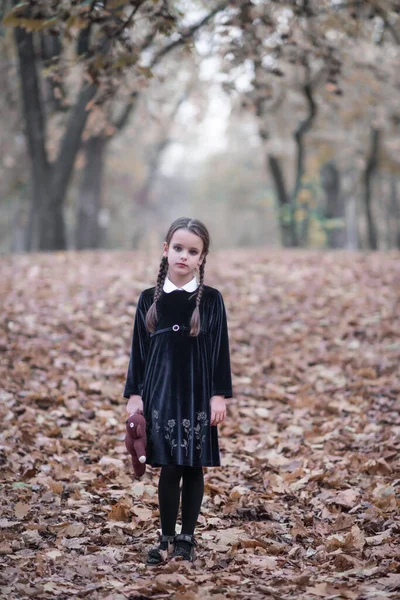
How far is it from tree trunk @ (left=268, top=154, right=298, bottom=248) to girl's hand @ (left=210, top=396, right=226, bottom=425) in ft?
48.5

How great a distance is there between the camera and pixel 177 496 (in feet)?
12.3

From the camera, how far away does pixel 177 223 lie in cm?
381

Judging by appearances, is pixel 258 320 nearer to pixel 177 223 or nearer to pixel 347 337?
pixel 347 337

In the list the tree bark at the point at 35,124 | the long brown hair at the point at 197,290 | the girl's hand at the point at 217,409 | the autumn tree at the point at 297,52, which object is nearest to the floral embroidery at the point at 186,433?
the girl's hand at the point at 217,409

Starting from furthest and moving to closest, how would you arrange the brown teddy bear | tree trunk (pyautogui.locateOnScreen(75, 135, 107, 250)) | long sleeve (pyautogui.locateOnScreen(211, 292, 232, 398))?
tree trunk (pyautogui.locateOnScreen(75, 135, 107, 250)), long sleeve (pyautogui.locateOnScreen(211, 292, 232, 398)), the brown teddy bear

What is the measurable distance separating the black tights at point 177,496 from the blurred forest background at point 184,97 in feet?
10.5

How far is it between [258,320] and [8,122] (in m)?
12.6

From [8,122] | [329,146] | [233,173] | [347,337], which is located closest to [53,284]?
[347,337]

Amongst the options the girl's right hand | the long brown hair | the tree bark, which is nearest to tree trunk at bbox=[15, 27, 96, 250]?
the tree bark

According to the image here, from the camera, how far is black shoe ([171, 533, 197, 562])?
3672 mm

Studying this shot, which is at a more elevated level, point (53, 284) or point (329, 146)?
point (329, 146)

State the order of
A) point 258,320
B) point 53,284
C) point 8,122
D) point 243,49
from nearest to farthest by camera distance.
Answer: point 243,49, point 258,320, point 53,284, point 8,122

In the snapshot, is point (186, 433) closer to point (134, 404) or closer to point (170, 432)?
point (170, 432)

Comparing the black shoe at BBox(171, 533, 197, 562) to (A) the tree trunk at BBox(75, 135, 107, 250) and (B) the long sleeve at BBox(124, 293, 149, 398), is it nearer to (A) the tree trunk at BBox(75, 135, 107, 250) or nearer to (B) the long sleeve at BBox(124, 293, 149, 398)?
(B) the long sleeve at BBox(124, 293, 149, 398)
